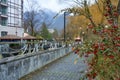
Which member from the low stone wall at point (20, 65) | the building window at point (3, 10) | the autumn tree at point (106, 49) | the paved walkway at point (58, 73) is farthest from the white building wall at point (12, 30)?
the autumn tree at point (106, 49)

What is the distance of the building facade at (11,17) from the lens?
48.9 metres

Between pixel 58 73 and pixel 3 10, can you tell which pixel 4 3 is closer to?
pixel 3 10

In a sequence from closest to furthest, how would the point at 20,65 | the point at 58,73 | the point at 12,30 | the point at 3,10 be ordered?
the point at 20,65, the point at 58,73, the point at 12,30, the point at 3,10

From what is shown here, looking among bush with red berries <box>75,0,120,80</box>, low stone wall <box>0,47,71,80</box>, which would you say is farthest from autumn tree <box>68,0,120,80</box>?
low stone wall <box>0,47,71,80</box>

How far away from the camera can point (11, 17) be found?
5253cm

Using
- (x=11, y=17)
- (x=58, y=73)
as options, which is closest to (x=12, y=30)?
(x=11, y=17)

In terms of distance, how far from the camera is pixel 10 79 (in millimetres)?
9562

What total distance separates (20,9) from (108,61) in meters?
52.6

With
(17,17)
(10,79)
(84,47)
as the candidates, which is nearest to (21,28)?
(17,17)

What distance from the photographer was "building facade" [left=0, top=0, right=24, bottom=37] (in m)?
48.9

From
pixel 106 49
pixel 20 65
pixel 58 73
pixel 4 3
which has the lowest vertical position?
pixel 58 73

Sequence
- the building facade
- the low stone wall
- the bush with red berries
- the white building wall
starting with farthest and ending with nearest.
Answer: the building facade
the white building wall
the low stone wall
the bush with red berries

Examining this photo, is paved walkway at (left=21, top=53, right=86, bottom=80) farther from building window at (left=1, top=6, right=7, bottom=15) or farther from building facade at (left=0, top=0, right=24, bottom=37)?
building window at (left=1, top=6, right=7, bottom=15)

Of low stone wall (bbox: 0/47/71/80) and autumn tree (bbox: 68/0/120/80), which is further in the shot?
low stone wall (bbox: 0/47/71/80)
